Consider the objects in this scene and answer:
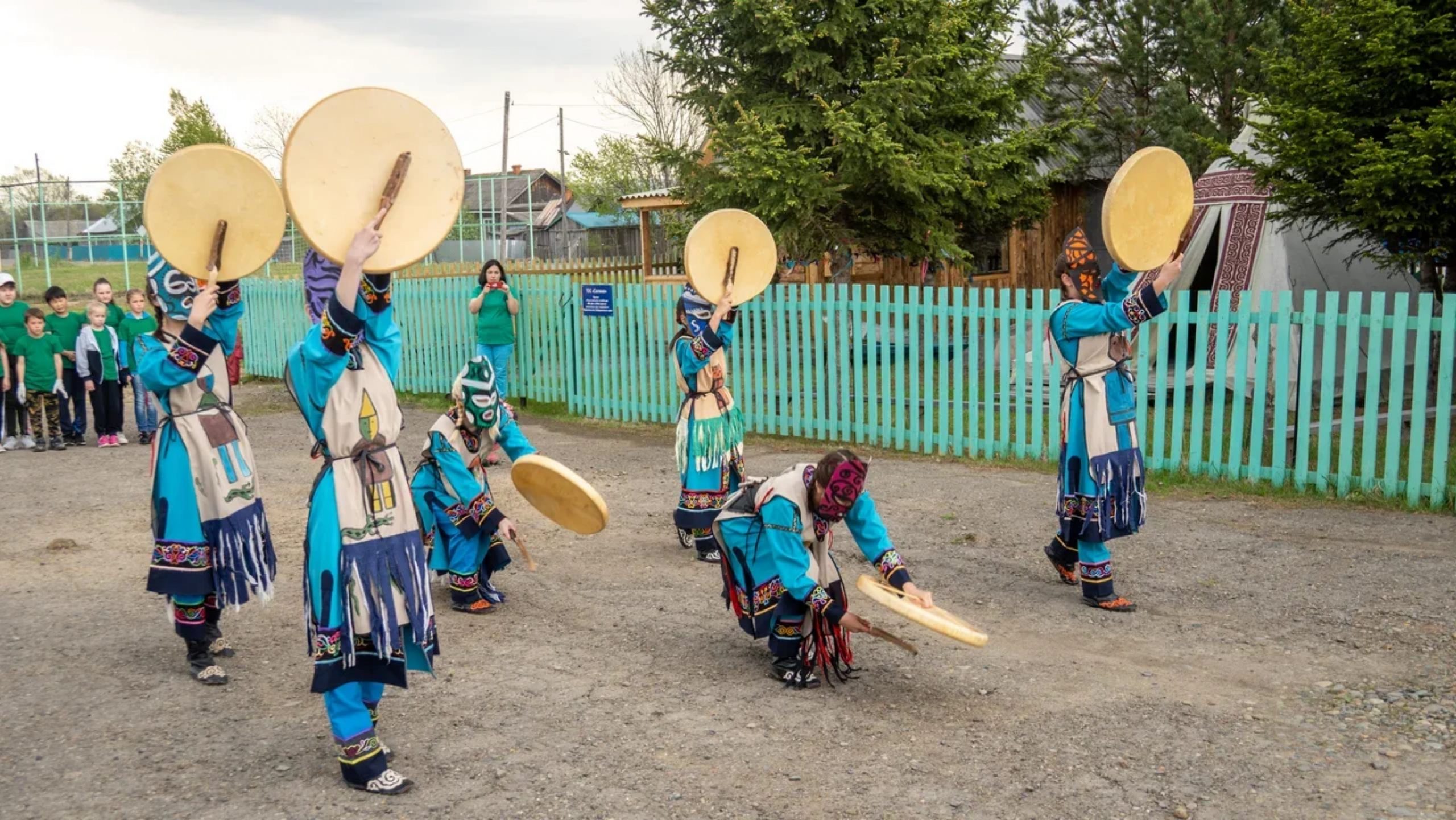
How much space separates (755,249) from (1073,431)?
2.29 metres

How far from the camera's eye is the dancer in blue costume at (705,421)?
6.79m

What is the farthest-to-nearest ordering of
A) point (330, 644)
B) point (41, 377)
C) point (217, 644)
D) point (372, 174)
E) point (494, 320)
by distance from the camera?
point (494, 320)
point (41, 377)
point (217, 644)
point (330, 644)
point (372, 174)

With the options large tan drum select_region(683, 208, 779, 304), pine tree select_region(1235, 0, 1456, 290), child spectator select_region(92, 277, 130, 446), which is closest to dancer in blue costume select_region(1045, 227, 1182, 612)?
large tan drum select_region(683, 208, 779, 304)

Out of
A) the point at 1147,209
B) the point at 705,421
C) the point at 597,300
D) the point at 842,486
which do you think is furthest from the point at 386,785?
the point at 597,300

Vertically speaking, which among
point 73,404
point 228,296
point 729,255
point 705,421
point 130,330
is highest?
point 729,255

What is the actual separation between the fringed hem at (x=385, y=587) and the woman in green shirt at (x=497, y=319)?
8965 mm

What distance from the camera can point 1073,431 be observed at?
19.6ft

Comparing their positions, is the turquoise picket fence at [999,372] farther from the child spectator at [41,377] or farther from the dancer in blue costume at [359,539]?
the dancer in blue costume at [359,539]

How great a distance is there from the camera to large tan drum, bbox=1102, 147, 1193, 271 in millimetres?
5668

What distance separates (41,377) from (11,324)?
1.88 ft

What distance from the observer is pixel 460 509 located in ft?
19.2

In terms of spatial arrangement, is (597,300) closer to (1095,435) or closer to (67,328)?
(67,328)

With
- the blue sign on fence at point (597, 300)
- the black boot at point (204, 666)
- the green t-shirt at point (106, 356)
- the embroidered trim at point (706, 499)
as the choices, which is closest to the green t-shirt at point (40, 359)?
the green t-shirt at point (106, 356)

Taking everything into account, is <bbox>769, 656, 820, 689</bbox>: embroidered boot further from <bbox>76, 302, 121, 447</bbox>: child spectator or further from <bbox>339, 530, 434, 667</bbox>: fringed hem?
<bbox>76, 302, 121, 447</bbox>: child spectator
